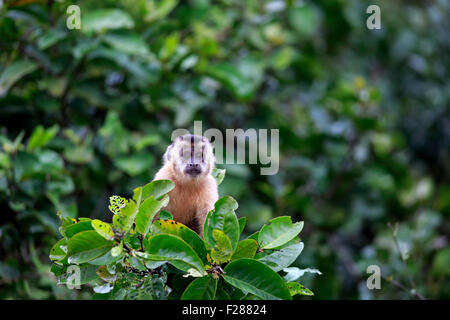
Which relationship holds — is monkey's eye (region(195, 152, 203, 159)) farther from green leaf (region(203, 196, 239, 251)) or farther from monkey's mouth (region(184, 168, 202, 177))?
green leaf (region(203, 196, 239, 251))

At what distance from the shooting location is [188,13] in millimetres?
5637

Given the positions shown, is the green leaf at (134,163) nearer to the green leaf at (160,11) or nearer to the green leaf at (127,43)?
the green leaf at (127,43)

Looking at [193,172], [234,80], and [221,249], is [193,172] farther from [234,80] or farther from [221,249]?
[234,80]

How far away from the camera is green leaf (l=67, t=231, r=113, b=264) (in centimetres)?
213

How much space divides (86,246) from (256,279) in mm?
740

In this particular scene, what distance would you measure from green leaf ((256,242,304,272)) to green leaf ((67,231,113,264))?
0.72 m

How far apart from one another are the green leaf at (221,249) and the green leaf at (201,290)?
0.32ft

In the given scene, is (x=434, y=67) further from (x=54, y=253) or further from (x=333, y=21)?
(x=54, y=253)

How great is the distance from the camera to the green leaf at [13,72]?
429 cm

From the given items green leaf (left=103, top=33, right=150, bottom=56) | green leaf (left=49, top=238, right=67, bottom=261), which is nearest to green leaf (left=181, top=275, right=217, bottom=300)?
green leaf (left=49, top=238, right=67, bottom=261)

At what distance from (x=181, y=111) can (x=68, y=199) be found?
1396 millimetres

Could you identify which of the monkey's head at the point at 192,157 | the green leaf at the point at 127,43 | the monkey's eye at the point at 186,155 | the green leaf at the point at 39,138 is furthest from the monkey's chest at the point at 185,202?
the green leaf at the point at 127,43
